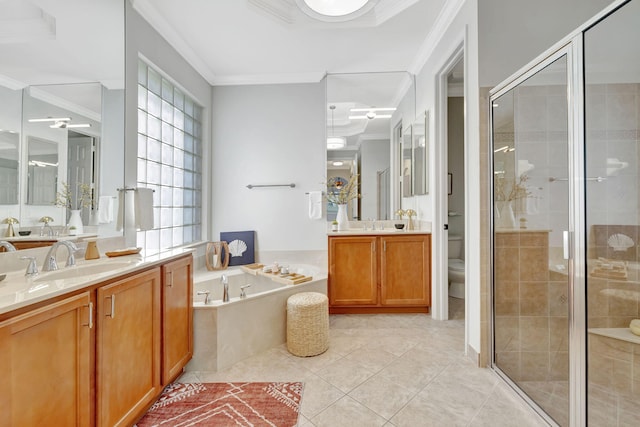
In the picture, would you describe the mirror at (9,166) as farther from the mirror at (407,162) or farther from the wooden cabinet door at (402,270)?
the mirror at (407,162)

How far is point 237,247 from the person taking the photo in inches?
134

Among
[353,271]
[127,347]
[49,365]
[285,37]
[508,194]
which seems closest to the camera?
[49,365]

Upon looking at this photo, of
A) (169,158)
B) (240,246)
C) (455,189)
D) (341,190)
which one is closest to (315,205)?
(341,190)

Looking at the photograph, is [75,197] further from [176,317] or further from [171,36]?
[171,36]

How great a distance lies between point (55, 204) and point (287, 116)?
245cm

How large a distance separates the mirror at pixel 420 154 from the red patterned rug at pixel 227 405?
2299 millimetres

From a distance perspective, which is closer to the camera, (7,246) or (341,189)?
(7,246)

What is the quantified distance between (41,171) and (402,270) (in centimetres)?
291

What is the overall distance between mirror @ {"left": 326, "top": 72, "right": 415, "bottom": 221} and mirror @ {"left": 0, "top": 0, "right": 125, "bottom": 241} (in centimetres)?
215

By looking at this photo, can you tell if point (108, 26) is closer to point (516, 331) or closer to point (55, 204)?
point (55, 204)

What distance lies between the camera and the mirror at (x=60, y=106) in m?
1.38

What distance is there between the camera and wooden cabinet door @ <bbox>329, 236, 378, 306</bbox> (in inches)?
119

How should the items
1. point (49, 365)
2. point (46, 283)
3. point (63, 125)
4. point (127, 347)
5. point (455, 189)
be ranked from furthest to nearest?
point (455, 189), point (63, 125), point (127, 347), point (46, 283), point (49, 365)

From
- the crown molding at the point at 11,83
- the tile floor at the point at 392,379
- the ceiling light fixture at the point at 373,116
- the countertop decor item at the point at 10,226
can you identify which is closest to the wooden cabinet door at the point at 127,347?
the tile floor at the point at 392,379
